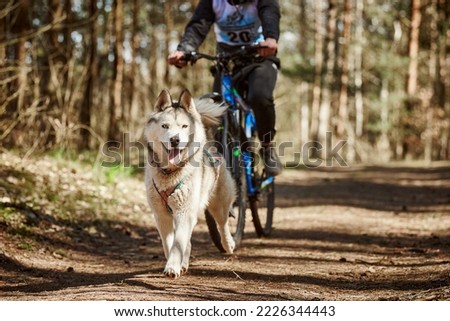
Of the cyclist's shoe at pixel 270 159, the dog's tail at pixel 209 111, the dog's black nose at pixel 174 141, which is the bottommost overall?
the cyclist's shoe at pixel 270 159

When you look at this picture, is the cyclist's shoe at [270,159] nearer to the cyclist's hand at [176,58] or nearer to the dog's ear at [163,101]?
the cyclist's hand at [176,58]

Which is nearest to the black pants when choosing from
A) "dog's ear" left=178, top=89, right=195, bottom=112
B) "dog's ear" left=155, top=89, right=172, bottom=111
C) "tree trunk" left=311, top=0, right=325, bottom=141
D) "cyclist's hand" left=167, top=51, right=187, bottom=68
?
"cyclist's hand" left=167, top=51, right=187, bottom=68

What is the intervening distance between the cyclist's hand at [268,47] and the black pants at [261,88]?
25 cm

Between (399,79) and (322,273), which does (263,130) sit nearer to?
(322,273)

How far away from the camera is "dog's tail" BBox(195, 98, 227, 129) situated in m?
5.26

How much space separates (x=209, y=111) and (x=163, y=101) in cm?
57

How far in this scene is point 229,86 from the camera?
614 cm

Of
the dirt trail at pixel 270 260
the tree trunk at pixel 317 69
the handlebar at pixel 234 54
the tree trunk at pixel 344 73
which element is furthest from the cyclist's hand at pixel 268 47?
the tree trunk at pixel 317 69

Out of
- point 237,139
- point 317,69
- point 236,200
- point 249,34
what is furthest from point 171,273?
point 317,69

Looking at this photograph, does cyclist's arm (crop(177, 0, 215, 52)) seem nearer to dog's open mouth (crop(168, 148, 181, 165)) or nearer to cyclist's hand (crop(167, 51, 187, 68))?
cyclist's hand (crop(167, 51, 187, 68))

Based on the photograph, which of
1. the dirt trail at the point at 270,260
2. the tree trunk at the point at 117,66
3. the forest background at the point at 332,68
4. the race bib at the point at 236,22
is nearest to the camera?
the dirt trail at the point at 270,260

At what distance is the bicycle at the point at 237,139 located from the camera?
5844mm

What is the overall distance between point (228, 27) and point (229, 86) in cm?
60

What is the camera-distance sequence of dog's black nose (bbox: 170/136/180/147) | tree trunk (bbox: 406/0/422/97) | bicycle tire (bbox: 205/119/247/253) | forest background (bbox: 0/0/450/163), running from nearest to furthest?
dog's black nose (bbox: 170/136/180/147)
bicycle tire (bbox: 205/119/247/253)
forest background (bbox: 0/0/450/163)
tree trunk (bbox: 406/0/422/97)
